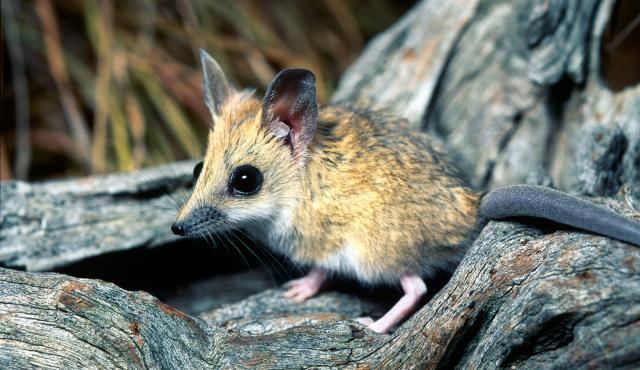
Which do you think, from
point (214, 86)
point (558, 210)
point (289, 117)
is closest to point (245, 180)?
point (289, 117)

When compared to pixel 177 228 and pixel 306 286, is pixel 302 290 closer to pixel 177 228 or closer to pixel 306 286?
pixel 306 286

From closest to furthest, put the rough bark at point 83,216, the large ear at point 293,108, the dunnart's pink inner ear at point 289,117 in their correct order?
the large ear at point 293,108, the dunnart's pink inner ear at point 289,117, the rough bark at point 83,216

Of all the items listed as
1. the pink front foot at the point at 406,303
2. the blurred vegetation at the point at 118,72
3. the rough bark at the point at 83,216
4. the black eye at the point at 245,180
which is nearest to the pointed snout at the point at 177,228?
the black eye at the point at 245,180

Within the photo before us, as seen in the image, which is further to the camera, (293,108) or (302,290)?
(302,290)

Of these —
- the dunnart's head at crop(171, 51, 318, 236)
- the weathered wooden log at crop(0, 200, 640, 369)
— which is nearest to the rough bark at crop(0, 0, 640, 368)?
the weathered wooden log at crop(0, 200, 640, 369)

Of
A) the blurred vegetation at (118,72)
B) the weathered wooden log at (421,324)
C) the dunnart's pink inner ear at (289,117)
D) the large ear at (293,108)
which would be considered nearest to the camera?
the weathered wooden log at (421,324)

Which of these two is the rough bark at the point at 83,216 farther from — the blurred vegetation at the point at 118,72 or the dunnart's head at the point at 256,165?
the blurred vegetation at the point at 118,72
